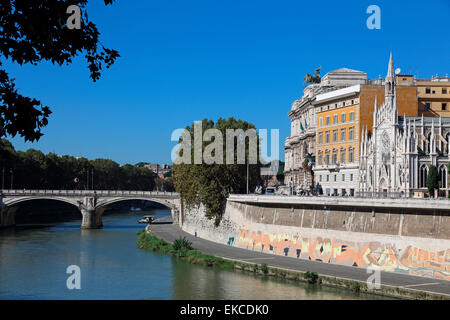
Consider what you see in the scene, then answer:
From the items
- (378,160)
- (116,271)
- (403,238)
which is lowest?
(116,271)

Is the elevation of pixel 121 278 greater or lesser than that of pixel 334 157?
lesser

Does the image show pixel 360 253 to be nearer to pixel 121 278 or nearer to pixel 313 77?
pixel 121 278

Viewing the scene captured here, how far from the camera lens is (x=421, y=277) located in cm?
2742

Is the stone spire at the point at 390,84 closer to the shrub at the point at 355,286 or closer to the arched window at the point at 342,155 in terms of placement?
the arched window at the point at 342,155

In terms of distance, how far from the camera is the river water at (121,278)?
2700 cm

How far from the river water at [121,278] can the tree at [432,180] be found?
16.9 metres

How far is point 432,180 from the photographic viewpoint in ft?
134

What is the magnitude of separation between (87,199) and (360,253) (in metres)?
45.5

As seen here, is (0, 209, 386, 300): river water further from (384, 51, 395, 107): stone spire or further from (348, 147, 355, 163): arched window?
(384, 51, 395, 107): stone spire

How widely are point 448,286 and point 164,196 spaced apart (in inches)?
1901

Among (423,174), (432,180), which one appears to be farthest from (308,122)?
(432,180)

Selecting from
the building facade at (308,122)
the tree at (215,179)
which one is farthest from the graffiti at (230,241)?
the building facade at (308,122)
